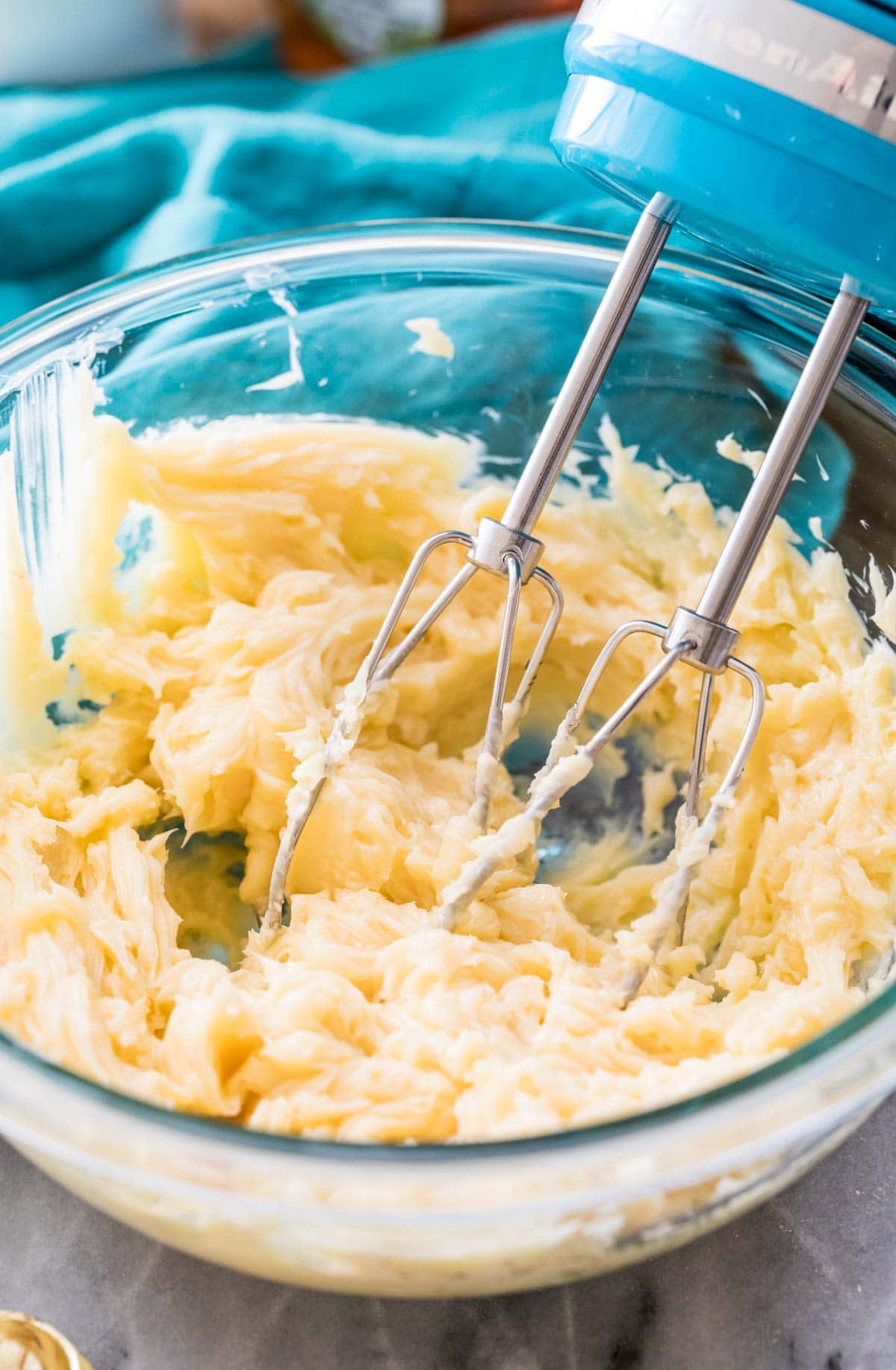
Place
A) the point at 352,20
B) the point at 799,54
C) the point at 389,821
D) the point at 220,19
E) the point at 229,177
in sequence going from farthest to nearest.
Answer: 1. the point at 220,19
2. the point at 352,20
3. the point at 229,177
4. the point at 389,821
5. the point at 799,54

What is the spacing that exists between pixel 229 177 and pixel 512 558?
0.85 meters

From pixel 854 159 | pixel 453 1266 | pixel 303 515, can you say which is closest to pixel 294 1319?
pixel 453 1266

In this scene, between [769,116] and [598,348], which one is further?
[598,348]

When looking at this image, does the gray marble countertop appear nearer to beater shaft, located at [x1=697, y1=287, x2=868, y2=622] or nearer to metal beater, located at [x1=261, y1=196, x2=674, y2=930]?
metal beater, located at [x1=261, y1=196, x2=674, y2=930]

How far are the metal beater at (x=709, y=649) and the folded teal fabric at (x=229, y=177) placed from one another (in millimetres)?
685

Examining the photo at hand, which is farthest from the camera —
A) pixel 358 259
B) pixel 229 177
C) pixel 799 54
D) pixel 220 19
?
pixel 220 19

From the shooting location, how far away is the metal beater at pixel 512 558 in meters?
0.89

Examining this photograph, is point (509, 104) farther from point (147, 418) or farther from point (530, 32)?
point (147, 418)

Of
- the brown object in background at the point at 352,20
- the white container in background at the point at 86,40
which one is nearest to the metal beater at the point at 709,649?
the brown object in background at the point at 352,20

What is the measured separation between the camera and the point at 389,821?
3.32 feet

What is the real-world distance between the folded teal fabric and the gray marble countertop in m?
1.06

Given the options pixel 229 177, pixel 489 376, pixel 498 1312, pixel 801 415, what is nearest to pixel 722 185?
pixel 801 415

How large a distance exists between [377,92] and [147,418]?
0.80 meters

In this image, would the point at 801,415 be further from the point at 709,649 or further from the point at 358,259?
the point at 358,259
